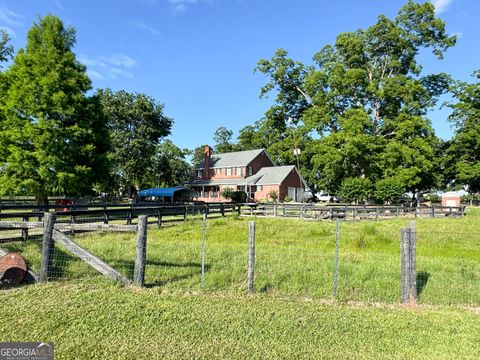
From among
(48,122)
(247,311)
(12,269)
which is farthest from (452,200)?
(12,269)

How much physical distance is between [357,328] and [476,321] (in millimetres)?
1912

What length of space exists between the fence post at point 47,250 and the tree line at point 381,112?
3523cm

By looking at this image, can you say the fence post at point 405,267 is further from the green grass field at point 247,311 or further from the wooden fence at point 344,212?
the wooden fence at point 344,212

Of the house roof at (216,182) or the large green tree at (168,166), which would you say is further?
the large green tree at (168,166)

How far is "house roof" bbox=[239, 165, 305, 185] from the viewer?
161ft

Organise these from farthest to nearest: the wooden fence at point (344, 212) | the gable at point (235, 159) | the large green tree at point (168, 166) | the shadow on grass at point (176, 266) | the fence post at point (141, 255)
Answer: the large green tree at point (168, 166) < the gable at point (235, 159) < the wooden fence at point (344, 212) < the shadow on grass at point (176, 266) < the fence post at point (141, 255)

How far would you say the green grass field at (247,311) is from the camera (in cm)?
405

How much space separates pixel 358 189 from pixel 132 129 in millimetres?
32447

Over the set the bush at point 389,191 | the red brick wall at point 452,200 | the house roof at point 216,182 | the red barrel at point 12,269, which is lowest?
the red barrel at point 12,269

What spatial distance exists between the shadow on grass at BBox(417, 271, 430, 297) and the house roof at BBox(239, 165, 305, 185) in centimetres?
4051

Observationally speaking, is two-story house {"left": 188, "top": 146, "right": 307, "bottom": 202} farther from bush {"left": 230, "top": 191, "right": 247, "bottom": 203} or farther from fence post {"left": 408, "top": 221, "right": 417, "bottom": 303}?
fence post {"left": 408, "top": 221, "right": 417, "bottom": 303}

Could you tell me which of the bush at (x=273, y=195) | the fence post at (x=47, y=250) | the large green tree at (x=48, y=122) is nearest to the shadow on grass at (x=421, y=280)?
the fence post at (x=47, y=250)

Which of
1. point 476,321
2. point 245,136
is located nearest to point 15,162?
point 476,321

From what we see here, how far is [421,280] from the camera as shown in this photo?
729 cm
